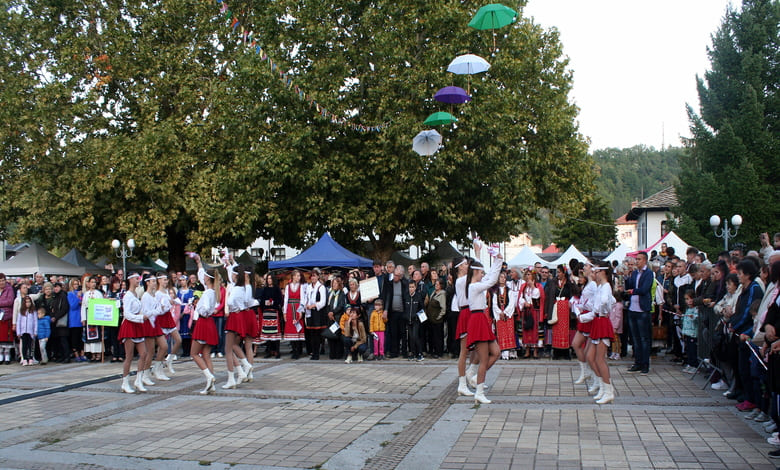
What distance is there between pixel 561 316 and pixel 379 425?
22.8 ft

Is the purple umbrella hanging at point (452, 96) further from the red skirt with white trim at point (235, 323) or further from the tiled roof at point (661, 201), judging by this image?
the tiled roof at point (661, 201)

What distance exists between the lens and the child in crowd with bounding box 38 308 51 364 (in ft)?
49.4

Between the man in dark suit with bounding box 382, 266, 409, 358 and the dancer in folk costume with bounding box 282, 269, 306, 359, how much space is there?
6.10 ft

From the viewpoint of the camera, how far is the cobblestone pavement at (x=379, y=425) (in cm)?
633

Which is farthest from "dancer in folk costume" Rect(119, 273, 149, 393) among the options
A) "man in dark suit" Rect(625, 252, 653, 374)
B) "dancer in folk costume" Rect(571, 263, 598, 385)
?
"man in dark suit" Rect(625, 252, 653, 374)

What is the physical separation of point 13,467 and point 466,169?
18.7 metres

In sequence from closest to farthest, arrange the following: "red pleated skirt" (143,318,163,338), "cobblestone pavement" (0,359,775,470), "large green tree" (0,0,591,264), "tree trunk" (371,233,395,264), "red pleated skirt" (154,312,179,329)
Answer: "cobblestone pavement" (0,359,775,470), "red pleated skirt" (143,318,163,338), "red pleated skirt" (154,312,179,329), "large green tree" (0,0,591,264), "tree trunk" (371,233,395,264)

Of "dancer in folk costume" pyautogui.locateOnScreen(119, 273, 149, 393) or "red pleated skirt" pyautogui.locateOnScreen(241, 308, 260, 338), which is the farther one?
"red pleated skirt" pyautogui.locateOnScreen(241, 308, 260, 338)

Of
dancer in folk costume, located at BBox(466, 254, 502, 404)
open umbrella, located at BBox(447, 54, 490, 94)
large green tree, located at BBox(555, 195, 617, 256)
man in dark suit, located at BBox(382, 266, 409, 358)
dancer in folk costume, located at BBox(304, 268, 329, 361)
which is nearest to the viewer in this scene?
dancer in folk costume, located at BBox(466, 254, 502, 404)

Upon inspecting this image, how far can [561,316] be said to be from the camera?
13711 mm

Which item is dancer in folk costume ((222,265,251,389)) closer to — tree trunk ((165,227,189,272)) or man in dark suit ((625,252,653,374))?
man in dark suit ((625,252,653,374))

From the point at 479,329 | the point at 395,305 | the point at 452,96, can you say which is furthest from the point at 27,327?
the point at 452,96

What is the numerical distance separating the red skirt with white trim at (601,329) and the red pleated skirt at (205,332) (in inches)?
215

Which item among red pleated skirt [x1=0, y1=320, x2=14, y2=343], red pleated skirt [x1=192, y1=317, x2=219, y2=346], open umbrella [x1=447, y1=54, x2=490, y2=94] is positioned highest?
open umbrella [x1=447, y1=54, x2=490, y2=94]
